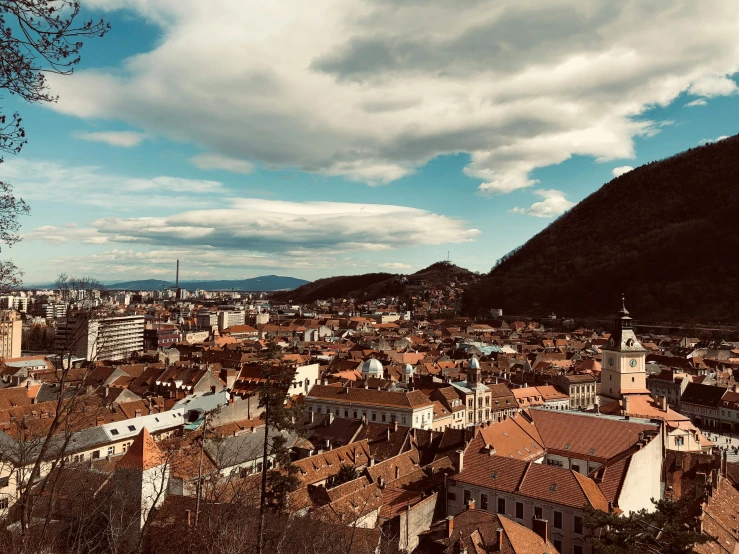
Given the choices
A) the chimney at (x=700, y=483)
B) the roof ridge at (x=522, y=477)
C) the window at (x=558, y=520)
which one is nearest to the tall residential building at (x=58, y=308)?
the roof ridge at (x=522, y=477)

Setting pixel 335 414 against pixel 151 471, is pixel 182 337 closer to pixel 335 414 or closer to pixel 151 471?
pixel 335 414

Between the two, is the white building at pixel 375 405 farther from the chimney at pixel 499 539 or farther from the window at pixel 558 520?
the chimney at pixel 499 539

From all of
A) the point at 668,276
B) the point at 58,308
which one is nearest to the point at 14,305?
the point at 58,308

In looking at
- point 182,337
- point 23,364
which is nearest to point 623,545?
point 23,364

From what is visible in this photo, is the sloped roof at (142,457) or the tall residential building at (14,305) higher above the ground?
the tall residential building at (14,305)

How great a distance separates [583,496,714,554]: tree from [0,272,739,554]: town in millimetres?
178

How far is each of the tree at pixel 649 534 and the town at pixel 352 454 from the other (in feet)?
0.58

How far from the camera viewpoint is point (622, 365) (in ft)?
171

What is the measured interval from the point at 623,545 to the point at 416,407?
33145 mm

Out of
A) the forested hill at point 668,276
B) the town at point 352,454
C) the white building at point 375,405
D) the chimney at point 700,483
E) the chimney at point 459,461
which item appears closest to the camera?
the town at point 352,454

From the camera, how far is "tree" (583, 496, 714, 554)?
1761cm

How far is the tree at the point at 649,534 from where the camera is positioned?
17609 millimetres

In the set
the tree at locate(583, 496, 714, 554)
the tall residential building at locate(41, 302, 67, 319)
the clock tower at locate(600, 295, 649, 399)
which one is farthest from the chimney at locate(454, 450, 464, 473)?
the clock tower at locate(600, 295, 649, 399)

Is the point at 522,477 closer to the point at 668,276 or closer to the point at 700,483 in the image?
the point at 700,483
